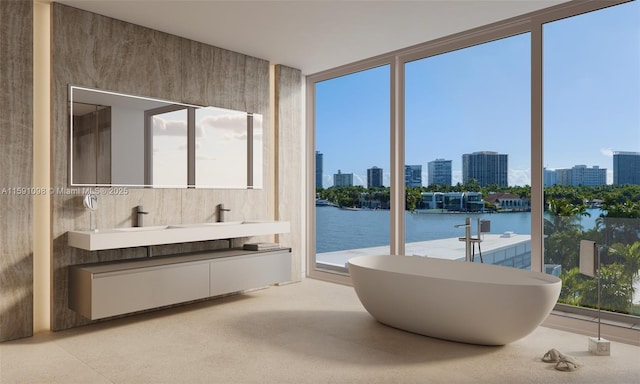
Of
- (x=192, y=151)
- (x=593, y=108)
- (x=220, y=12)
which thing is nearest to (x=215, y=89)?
(x=192, y=151)

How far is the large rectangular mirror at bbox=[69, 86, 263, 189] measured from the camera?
4109mm

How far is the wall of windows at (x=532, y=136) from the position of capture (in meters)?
3.79

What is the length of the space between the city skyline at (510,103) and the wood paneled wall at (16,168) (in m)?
3.52

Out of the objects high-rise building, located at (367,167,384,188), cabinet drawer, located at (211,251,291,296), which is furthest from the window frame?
cabinet drawer, located at (211,251,291,296)

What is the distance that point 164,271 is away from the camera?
13.7ft

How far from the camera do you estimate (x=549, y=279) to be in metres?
3.45

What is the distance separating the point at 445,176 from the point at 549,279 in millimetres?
1792

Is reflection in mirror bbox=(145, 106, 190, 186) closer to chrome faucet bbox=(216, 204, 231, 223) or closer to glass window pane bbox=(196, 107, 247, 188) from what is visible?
glass window pane bbox=(196, 107, 247, 188)

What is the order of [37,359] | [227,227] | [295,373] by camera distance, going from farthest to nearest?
[227,227] < [37,359] < [295,373]

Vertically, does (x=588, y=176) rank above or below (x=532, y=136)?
below

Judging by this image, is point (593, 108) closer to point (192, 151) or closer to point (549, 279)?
point (549, 279)

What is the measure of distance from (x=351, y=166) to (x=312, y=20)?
212 cm

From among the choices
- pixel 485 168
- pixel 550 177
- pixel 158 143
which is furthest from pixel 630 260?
pixel 158 143

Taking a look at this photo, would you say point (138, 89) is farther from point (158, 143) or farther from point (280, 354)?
point (280, 354)
